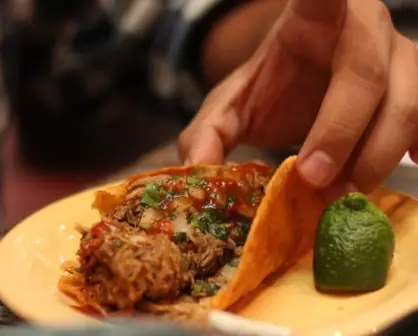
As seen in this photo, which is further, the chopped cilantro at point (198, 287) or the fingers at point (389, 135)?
the fingers at point (389, 135)

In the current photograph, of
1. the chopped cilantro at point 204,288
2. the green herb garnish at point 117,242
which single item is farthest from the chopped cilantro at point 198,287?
the green herb garnish at point 117,242

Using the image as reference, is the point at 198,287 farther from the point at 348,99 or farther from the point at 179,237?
the point at 348,99

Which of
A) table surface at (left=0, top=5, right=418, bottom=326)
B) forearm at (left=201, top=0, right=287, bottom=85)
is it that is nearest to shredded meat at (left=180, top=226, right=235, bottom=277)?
table surface at (left=0, top=5, right=418, bottom=326)

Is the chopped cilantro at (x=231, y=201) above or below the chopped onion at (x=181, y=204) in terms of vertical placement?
below

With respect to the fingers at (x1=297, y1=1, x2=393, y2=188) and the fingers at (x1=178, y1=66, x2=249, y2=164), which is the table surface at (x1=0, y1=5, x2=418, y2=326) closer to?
the fingers at (x1=178, y1=66, x2=249, y2=164)

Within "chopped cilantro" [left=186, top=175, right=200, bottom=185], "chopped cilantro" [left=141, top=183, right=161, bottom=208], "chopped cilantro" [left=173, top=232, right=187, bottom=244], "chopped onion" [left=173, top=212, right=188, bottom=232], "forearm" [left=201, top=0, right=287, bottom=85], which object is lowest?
"forearm" [left=201, top=0, right=287, bottom=85]

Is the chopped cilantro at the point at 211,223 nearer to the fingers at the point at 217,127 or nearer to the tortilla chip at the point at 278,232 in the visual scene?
the tortilla chip at the point at 278,232

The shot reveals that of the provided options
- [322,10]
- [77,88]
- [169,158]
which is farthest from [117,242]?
[77,88]

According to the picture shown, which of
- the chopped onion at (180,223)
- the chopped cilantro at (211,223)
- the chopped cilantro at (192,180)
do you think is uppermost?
the chopped cilantro at (192,180)
